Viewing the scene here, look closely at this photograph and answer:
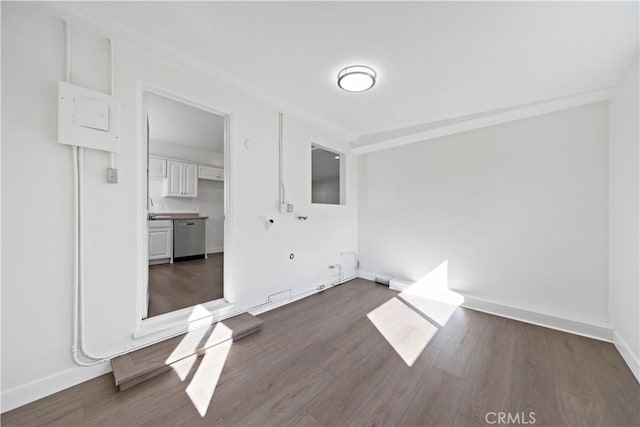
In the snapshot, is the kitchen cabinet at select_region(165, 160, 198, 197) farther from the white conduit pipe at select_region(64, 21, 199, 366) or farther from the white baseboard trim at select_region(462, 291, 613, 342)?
the white baseboard trim at select_region(462, 291, 613, 342)

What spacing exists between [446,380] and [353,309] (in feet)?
4.29

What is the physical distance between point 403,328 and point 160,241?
4.79m

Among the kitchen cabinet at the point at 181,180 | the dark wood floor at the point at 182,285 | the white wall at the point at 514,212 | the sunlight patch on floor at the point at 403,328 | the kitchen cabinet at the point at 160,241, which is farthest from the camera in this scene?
the kitchen cabinet at the point at 181,180

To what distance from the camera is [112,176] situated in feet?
5.56

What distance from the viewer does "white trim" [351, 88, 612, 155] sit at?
2338 millimetres

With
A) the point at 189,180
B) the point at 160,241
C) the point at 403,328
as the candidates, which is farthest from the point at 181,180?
the point at 403,328

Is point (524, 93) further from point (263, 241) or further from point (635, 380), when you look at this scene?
point (263, 241)

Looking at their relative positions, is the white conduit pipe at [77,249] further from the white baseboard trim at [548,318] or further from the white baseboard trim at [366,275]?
the white baseboard trim at [548,318]

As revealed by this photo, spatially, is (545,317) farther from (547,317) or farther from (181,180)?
(181,180)

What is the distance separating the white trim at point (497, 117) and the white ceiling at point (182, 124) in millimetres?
2932

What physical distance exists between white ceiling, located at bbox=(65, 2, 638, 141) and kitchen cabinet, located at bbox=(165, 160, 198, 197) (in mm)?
3639

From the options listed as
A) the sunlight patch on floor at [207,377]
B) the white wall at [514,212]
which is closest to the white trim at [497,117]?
the white wall at [514,212]

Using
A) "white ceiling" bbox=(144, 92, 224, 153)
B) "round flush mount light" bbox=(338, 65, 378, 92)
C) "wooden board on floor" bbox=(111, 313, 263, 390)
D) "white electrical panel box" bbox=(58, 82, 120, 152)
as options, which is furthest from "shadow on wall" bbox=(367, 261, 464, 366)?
"white ceiling" bbox=(144, 92, 224, 153)

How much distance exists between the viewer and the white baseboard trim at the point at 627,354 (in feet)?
5.42
